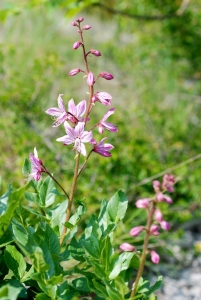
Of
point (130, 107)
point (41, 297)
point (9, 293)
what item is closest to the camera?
point (9, 293)

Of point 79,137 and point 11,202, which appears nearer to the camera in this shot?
point 11,202

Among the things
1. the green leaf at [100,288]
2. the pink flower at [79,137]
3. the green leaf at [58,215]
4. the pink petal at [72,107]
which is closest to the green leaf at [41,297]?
the green leaf at [100,288]

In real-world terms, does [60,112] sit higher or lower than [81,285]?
higher

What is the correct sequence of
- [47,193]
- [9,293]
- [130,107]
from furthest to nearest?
[130,107], [47,193], [9,293]

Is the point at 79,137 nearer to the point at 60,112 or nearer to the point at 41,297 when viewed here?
the point at 60,112

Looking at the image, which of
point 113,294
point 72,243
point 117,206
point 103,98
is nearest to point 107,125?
point 103,98

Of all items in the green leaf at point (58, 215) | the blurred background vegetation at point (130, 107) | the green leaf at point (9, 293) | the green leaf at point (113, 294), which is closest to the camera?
the green leaf at point (9, 293)

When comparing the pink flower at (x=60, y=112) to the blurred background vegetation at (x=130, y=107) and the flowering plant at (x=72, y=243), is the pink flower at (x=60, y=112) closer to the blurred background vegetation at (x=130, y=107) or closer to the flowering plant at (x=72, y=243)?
the flowering plant at (x=72, y=243)

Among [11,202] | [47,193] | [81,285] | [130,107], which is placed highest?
[11,202]
